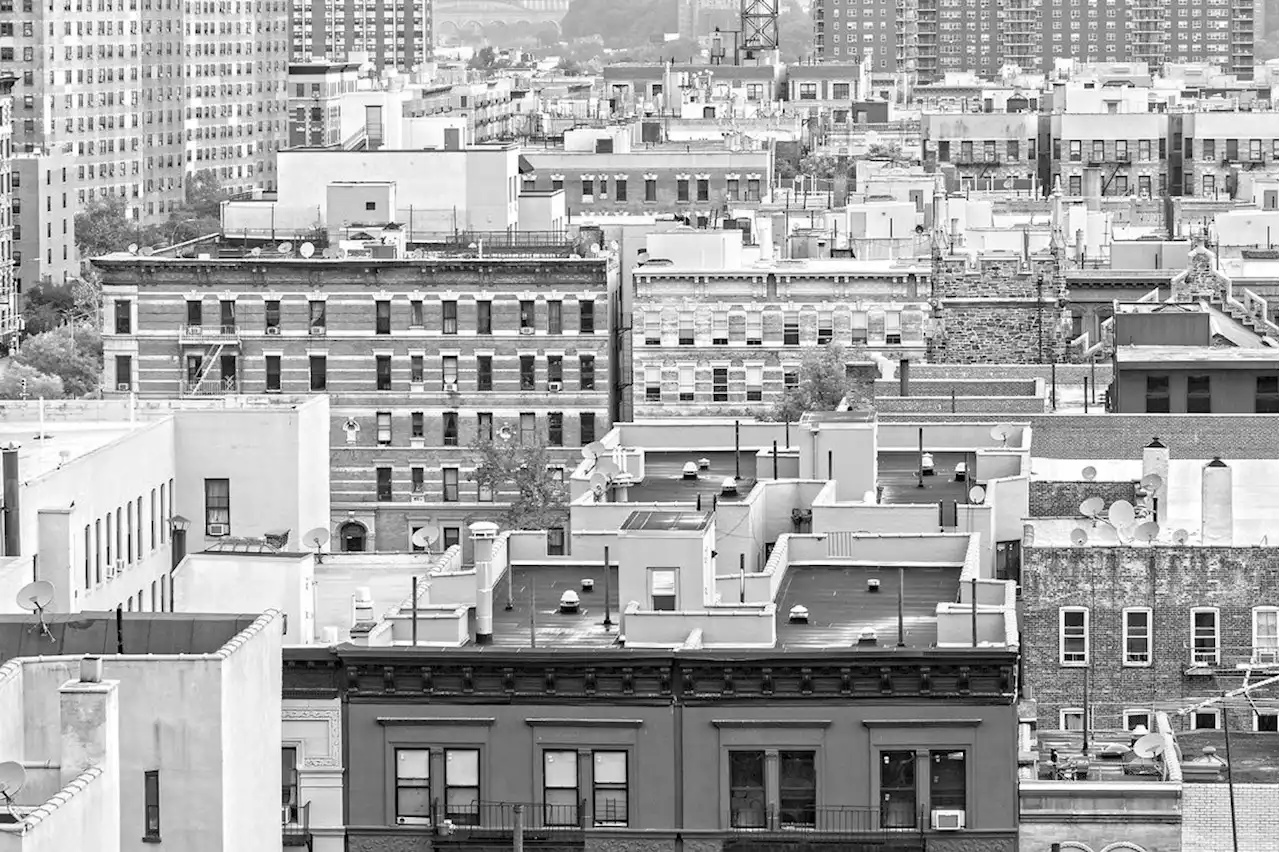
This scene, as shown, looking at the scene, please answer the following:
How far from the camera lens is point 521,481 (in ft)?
425

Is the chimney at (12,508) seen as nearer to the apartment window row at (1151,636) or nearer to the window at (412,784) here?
the window at (412,784)

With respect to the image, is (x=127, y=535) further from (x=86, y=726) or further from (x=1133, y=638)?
(x=86, y=726)

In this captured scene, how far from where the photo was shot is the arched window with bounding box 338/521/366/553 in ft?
438

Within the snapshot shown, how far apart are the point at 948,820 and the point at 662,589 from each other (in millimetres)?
7123

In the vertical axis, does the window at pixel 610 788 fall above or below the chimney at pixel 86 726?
below

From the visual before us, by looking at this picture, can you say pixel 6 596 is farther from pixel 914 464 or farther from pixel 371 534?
pixel 371 534

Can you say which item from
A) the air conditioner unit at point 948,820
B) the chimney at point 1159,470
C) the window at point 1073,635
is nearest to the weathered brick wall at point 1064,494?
the chimney at point 1159,470

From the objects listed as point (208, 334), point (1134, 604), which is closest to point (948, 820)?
point (1134, 604)

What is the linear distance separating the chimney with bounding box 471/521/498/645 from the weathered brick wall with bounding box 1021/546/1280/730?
11.2 m

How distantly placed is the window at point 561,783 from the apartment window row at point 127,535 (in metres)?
15.0

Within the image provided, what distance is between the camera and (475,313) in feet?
441

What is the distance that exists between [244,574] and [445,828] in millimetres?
8149

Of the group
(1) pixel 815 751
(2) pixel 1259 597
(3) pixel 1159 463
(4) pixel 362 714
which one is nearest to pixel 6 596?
(4) pixel 362 714

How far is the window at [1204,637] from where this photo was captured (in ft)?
231
